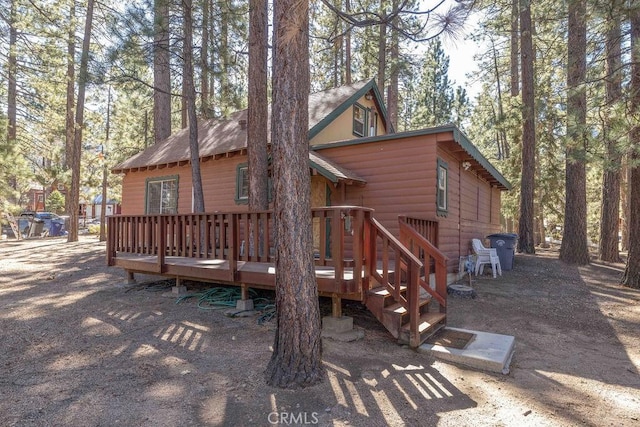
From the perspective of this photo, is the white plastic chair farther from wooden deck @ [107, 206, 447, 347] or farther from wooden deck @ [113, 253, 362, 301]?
wooden deck @ [113, 253, 362, 301]

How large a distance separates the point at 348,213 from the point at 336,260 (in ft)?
1.86

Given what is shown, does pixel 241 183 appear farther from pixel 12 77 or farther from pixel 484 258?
pixel 12 77

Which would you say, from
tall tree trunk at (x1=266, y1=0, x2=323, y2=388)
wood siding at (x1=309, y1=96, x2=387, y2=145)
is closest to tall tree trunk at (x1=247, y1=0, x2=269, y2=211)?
wood siding at (x1=309, y1=96, x2=387, y2=145)

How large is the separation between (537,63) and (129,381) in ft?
65.1

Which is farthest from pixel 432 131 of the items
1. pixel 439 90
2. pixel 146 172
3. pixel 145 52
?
pixel 439 90

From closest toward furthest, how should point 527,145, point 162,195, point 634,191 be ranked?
point 634,191
point 162,195
point 527,145

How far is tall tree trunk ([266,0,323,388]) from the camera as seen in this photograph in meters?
3.06

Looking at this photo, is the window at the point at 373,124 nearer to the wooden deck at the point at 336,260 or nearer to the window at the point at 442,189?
the window at the point at 442,189

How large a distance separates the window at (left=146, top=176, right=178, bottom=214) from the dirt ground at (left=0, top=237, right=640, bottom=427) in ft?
17.3

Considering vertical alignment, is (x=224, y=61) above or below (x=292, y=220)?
above

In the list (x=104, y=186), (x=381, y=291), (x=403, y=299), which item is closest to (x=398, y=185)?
(x=381, y=291)

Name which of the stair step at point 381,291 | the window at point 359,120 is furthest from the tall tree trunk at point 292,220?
the window at point 359,120

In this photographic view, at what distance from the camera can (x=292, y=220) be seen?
120 inches

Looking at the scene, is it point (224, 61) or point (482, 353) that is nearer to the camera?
point (482, 353)
